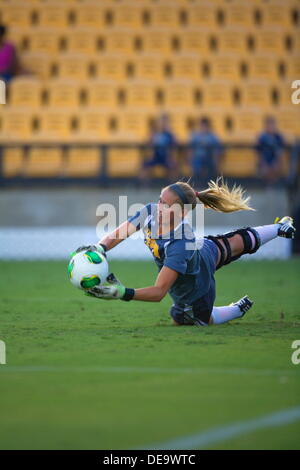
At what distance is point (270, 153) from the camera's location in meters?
17.4

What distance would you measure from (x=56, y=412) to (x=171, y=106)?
50.9 ft

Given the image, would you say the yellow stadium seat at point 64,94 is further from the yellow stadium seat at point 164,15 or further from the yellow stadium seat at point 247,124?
the yellow stadium seat at point 247,124

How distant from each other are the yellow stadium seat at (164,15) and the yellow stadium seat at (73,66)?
1.96 metres

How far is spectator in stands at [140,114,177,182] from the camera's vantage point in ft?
Answer: 57.3

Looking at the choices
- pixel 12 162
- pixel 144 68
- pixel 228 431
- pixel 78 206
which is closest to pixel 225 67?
pixel 144 68

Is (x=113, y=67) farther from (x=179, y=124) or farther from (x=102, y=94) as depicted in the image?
(x=179, y=124)

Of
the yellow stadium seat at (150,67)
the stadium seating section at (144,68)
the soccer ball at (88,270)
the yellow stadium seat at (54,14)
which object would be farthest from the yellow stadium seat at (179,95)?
the soccer ball at (88,270)

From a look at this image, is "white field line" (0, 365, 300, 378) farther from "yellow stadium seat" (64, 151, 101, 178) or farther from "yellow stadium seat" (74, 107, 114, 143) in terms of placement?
"yellow stadium seat" (74, 107, 114, 143)

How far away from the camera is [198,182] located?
17516mm

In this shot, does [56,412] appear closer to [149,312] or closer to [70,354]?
[70,354]


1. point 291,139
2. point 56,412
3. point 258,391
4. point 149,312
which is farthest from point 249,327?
point 291,139

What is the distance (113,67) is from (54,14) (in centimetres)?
237

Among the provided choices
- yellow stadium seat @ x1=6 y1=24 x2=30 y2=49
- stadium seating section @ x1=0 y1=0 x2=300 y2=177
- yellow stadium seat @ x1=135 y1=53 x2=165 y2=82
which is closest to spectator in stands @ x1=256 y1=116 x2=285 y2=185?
stadium seating section @ x1=0 y1=0 x2=300 y2=177

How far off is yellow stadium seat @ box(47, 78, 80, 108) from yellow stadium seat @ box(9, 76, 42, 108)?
289mm
